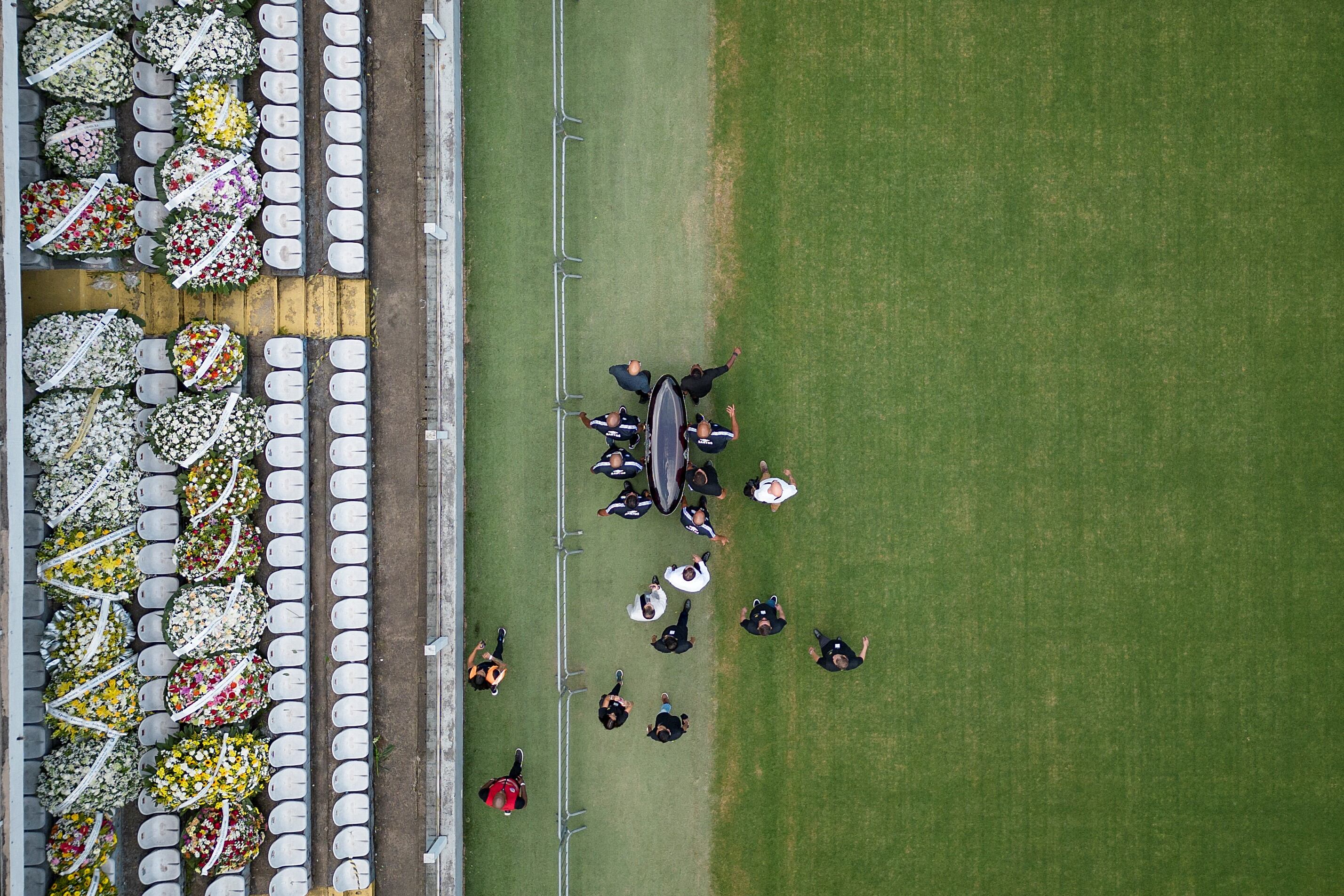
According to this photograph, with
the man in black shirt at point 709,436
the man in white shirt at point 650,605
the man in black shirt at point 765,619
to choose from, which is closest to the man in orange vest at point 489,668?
the man in white shirt at point 650,605

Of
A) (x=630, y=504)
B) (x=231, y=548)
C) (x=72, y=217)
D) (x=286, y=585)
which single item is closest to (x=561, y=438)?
(x=630, y=504)

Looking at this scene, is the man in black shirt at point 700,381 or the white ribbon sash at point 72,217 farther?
the man in black shirt at point 700,381

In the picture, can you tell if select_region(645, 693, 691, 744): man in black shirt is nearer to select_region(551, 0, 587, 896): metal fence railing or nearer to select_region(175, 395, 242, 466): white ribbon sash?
select_region(551, 0, 587, 896): metal fence railing

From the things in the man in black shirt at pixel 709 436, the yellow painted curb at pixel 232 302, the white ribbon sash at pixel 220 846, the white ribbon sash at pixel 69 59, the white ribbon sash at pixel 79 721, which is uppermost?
the white ribbon sash at pixel 69 59

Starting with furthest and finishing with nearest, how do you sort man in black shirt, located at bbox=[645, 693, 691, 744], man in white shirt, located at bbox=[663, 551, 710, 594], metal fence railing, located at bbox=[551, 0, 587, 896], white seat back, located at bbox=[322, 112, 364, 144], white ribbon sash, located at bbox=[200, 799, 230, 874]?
1. metal fence railing, located at bbox=[551, 0, 587, 896]
2. man in black shirt, located at bbox=[645, 693, 691, 744]
3. man in white shirt, located at bbox=[663, 551, 710, 594]
4. white seat back, located at bbox=[322, 112, 364, 144]
5. white ribbon sash, located at bbox=[200, 799, 230, 874]

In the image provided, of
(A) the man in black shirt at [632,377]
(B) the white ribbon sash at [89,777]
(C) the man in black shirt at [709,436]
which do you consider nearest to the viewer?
(B) the white ribbon sash at [89,777]

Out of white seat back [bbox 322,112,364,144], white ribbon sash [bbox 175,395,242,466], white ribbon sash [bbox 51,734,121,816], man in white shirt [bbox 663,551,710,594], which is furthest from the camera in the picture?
man in white shirt [bbox 663,551,710,594]

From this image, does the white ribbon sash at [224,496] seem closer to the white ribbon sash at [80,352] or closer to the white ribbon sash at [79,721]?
the white ribbon sash at [80,352]

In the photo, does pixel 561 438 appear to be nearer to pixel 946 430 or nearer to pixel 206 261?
pixel 206 261

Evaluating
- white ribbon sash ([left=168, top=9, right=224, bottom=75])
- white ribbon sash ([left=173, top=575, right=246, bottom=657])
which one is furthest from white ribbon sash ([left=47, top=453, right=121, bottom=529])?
white ribbon sash ([left=168, top=9, right=224, bottom=75])
